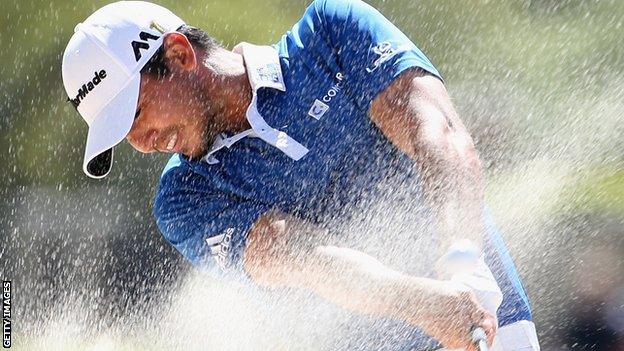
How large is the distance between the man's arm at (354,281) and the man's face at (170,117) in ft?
1.03

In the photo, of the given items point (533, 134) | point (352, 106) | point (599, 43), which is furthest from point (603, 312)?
point (352, 106)

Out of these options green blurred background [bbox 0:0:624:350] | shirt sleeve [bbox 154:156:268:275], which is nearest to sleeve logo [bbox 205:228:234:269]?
shirt sleeve [bbox 154:156:268:275]

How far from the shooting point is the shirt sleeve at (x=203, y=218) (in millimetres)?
2703

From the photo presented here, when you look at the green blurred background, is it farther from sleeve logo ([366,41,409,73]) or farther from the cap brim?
the cap brim

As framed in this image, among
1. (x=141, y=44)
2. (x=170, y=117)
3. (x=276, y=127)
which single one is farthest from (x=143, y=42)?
(x=276, y=127)

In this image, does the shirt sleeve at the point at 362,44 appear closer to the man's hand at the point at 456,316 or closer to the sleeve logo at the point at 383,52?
the sleeve logo at the point at 383,52

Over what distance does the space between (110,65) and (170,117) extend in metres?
0.21

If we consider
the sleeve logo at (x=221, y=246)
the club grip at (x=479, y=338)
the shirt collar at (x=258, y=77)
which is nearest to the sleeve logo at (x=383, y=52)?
the shirt collar at (x=258, y=77)

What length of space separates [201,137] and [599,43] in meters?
2.69

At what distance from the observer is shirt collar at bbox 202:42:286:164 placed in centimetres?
278

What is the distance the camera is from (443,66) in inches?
193

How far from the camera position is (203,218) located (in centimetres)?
282

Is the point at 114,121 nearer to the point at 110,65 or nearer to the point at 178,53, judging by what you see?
the point at 110,65

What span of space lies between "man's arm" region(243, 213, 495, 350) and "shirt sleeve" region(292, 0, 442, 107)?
1.36 ft
